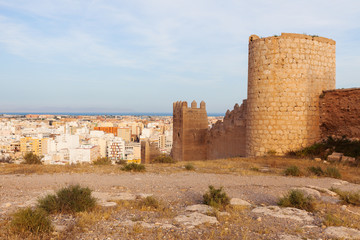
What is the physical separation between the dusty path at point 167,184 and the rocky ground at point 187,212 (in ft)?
0.05

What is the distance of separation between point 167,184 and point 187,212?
211cm

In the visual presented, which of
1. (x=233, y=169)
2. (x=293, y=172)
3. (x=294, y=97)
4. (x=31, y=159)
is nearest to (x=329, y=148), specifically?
(x=294, y=97)

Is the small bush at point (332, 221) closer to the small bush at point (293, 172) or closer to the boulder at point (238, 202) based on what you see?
the boulder at point (238, 202)

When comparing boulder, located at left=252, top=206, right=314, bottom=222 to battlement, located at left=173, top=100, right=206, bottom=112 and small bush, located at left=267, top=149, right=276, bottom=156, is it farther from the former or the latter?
battlement, located at left=173, top=100, right=206, bottom=112

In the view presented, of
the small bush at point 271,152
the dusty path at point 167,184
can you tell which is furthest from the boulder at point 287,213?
the small bush at point 271,152

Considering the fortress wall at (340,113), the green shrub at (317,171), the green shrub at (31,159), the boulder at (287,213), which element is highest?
the fortress wall at (340,113)

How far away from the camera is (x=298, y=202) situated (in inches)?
180

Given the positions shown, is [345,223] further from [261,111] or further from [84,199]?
[261,111]

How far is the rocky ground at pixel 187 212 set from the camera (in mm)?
3436

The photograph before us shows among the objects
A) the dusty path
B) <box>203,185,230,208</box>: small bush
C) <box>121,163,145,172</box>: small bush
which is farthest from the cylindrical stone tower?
<box>203,185,230,208</box>: small bush

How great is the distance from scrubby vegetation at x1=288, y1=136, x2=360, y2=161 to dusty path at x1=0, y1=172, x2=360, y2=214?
3.44 metres

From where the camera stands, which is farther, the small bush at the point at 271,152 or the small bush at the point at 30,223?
the small bush at the point at 271,152

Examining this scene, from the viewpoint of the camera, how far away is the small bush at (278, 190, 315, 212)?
14.7ft

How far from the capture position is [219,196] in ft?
15.5
